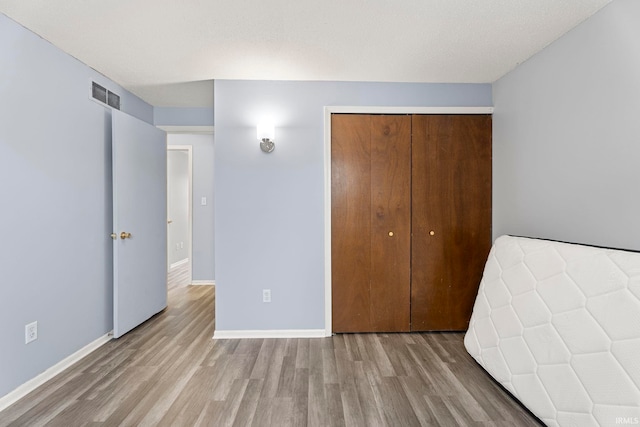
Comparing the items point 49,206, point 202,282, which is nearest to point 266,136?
point 49,206

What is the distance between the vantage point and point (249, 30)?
2072 mm

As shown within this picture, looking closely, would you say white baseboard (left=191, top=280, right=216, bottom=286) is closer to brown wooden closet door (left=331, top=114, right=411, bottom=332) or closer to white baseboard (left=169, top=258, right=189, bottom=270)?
white baseboard (left=169, top=258, right=189, bottom=270)

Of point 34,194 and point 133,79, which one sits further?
point 133,79

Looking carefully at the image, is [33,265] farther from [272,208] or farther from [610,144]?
[610,144]

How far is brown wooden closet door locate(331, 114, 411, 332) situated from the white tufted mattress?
0.91 m

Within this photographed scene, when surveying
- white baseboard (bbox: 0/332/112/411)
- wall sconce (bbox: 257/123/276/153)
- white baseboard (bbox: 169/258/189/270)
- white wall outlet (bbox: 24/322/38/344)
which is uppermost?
wall sconce (bbox: 257/123/276/153)

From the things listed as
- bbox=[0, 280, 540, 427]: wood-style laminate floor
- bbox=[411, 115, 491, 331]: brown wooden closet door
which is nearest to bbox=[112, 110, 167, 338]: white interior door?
bbox=[0, 280, 540, 427]: wood-style laminate floor

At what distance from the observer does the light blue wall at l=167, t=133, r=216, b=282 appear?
15.9 ft

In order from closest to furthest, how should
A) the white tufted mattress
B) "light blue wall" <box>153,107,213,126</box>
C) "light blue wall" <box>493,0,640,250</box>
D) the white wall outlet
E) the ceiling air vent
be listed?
the white tufted mattress
"light blue wall" <box>493,0,640,250</box>
the white wall outlet
the ceiling air vent
"light blue wall" <box>153,107,213,126</box>

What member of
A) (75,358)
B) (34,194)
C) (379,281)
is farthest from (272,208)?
(75,358)

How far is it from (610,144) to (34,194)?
11.8 ft

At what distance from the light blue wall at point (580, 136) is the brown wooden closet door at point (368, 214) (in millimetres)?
897

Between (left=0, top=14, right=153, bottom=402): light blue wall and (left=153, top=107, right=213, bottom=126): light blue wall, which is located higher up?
(left=153, top=107, right=213, bottom=126): light blue wall

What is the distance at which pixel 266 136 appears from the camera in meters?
2.75
